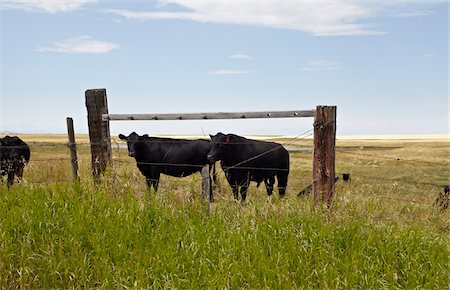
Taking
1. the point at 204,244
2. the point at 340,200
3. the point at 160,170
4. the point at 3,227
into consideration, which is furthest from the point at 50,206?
the point at 160,170

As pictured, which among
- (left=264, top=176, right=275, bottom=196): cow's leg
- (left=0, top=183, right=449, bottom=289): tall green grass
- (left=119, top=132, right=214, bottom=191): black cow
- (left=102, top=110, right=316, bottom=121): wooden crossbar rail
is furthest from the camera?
(left=119, top=132, right=214, bottom=191): black cow

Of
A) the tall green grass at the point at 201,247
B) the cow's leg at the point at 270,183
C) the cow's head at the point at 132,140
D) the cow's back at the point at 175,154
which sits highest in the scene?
the cow's head at the point at 132,140

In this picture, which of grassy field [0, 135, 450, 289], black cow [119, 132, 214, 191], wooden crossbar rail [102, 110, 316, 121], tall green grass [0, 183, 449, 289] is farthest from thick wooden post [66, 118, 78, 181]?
black cow [119, 132, 214, 191]

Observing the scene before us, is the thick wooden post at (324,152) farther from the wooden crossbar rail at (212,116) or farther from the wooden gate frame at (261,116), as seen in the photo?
the wooden crossbar rail at (212,116)

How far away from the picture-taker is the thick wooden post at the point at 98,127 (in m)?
9.28

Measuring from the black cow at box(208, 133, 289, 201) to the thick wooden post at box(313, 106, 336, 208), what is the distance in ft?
11.9

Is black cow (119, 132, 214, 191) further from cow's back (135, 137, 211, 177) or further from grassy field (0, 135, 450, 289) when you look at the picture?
grassy field (0, 135, 450, 289)

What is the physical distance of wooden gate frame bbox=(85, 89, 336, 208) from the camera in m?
7.29

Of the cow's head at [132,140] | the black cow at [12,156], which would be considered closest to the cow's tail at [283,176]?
the cow's head at [132,140]

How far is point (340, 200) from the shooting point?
22.6 feet

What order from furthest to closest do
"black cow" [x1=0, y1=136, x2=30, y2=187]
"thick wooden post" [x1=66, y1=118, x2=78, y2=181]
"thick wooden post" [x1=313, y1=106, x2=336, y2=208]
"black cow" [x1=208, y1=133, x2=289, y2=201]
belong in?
"black cow" [x1=0, y1=136, x2=30, y2=187] → "black cow" [x1=208, y1=133, x2=289, y2=201] → "thick wooden post" [x1=66, y1=118, x2=78, y2=181] → "thick wooden post" [x1=313, y1=106, x2=336, y2=208]

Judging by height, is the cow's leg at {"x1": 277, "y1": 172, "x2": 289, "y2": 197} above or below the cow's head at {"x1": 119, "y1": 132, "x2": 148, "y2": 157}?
below

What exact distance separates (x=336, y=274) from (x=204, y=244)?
1.55 m

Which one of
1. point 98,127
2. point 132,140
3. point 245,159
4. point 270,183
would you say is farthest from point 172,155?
point 98,127
